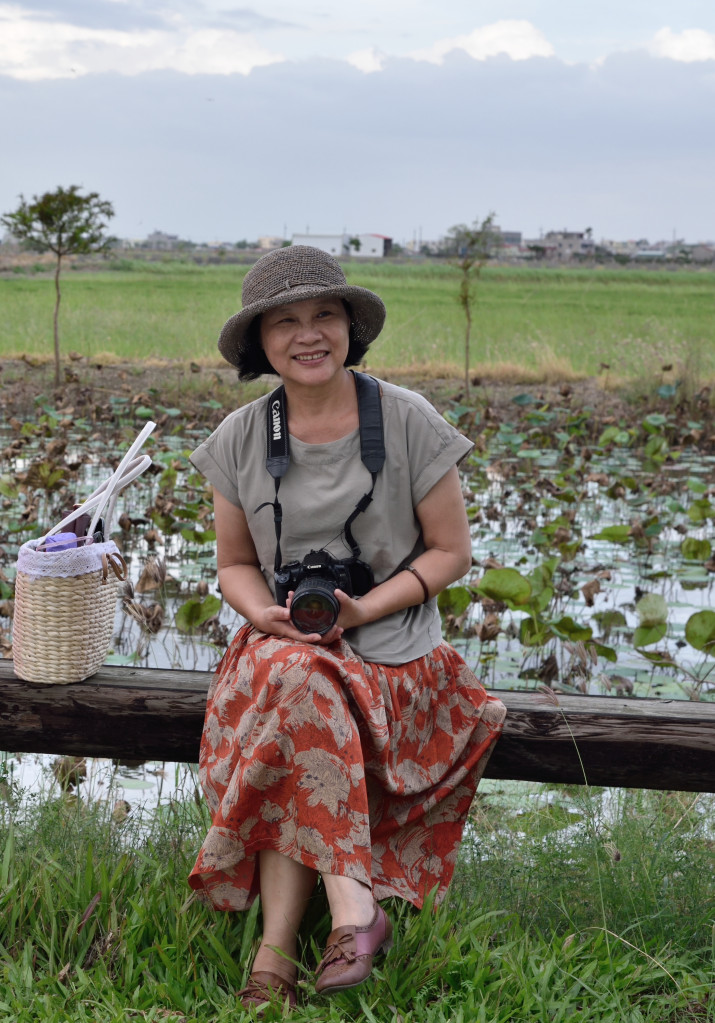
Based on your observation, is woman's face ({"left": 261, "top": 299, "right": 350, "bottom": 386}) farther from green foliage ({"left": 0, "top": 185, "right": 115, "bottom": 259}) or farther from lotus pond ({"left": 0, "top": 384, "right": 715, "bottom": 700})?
green foliage ({"left": 0, "top": 185, "right": 115, "bottom": 259})

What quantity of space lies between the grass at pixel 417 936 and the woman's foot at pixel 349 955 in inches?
1.5

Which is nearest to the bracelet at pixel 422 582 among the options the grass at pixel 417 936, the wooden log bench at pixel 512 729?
the wooden log bench at pixel 512 729

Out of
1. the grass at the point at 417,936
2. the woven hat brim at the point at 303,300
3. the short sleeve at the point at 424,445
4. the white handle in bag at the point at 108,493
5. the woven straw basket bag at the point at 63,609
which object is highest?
the woven hat brim at the point at 303,300

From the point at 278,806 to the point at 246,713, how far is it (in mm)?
157

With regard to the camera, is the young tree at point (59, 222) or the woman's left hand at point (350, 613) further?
the young tree at point (59, 222)

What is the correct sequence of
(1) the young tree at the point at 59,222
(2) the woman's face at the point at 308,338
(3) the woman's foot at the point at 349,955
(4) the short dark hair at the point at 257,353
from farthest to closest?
(1) the young tree at the point at 59,222
(4) the short dark hair at the point at 257,353
(2) the woman's face at the point at 308,338
(3) the woman's foot at the point at 349,955

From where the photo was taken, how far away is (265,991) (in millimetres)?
1653

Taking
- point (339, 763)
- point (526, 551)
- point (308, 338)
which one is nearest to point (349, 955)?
point (339, 763)

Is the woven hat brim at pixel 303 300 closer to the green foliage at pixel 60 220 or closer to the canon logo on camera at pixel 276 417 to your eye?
the canon logo on camera at pixel 276 417

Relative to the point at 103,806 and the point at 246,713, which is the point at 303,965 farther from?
the point at 103,806

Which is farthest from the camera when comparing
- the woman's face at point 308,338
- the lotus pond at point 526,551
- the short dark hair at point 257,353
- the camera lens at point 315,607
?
the lotus pond at point 526,551

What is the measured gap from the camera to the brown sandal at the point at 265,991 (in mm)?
1634

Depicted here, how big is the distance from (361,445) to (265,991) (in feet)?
3.00

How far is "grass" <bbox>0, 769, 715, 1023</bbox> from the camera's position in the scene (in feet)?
5.41
